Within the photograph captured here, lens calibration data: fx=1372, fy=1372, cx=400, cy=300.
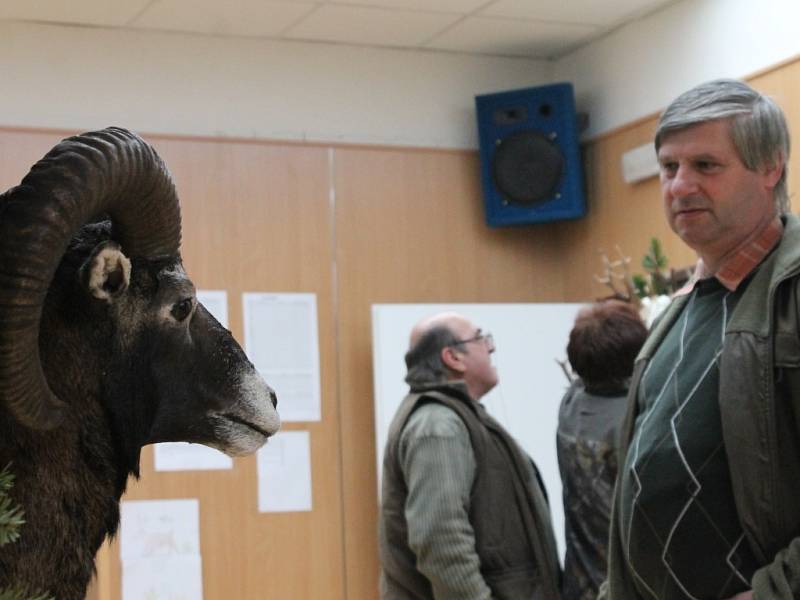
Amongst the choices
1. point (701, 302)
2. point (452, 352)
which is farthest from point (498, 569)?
point (701, 302)

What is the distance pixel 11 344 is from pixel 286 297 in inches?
196

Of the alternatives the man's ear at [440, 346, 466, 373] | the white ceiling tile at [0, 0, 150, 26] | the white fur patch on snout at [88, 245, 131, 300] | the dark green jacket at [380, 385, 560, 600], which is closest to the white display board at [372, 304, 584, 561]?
the white ceiling tile at [0, 0, 150, 26]

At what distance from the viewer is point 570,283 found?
7371 mm

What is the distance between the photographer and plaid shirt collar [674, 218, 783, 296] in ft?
7.50

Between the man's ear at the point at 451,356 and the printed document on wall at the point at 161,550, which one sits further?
the printed document on wall at the point at 161,550

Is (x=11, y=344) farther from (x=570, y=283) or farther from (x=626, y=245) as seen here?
(x=570, y=283)

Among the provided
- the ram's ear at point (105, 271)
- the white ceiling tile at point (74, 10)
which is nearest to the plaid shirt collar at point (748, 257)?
the ram's ear at point (105, 271)

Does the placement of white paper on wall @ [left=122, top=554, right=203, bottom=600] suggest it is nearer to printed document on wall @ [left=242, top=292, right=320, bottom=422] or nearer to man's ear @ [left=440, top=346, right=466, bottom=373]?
printed document on wall @ [left=242, top=292, right=320, bottom=422]

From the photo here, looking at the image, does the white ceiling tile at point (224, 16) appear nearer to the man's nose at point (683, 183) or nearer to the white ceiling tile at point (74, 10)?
the white ceiling tile at point (74, 10)

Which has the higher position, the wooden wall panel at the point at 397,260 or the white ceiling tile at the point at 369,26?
the white ceiling tile at the point at 369,26

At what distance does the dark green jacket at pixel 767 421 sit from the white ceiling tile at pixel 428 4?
438 centimetres

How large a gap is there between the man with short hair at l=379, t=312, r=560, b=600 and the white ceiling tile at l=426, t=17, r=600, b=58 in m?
3.11

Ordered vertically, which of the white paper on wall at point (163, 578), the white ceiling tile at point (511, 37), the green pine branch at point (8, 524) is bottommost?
the white paper on wall at point (163, 578)

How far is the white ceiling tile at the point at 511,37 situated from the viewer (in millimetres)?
6781
